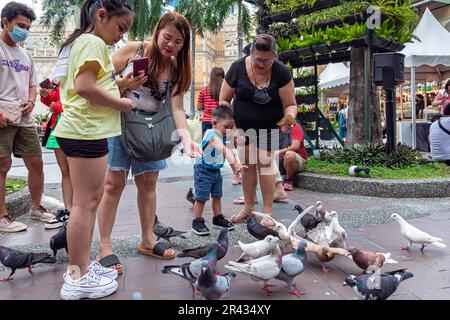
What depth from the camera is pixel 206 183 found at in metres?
3.90

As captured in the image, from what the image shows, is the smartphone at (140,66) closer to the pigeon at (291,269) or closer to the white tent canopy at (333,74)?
the pigeon at (291,269)

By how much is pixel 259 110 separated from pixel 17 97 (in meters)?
2.35

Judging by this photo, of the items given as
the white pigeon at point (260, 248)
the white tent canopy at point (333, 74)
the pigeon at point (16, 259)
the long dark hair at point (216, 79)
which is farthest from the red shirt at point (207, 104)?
the white tent canopy at point (333, 74)

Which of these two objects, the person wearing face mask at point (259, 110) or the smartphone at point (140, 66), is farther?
the person wearing face mask at point (259, 110)

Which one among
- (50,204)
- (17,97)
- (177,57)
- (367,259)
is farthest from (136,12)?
(367,259)

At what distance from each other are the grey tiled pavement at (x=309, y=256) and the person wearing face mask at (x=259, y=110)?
1.55ft

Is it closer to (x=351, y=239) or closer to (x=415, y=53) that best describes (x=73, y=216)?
(x=351, y=239)

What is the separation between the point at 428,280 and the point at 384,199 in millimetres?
2724

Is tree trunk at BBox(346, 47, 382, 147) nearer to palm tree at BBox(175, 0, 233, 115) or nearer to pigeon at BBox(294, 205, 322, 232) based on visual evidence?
pigeon at BBox(294, 205, 322, 232)

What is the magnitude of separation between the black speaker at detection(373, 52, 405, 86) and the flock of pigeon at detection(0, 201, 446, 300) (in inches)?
135

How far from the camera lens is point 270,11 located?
302 inches

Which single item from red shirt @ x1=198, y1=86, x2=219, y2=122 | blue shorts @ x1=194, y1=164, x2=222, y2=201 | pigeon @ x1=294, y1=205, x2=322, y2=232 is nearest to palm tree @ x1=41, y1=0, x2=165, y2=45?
red shirt @ x1=198, y1=86, x2=219, y2=122

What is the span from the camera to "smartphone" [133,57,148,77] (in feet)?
8.13

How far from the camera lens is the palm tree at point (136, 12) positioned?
2708 cm
